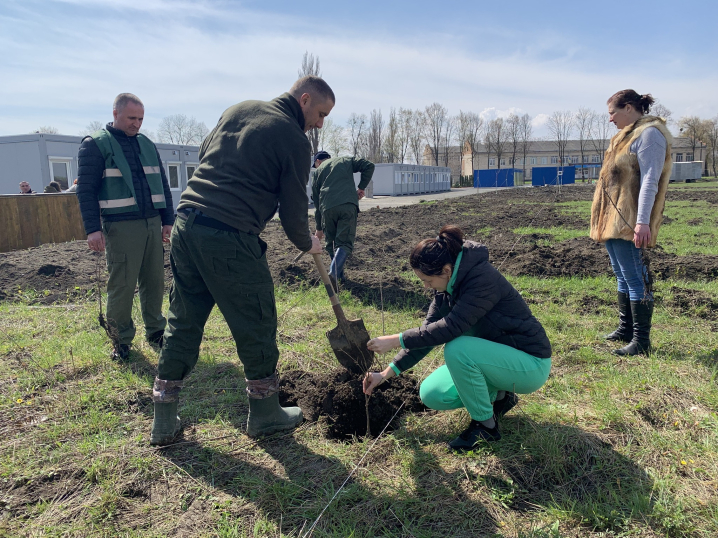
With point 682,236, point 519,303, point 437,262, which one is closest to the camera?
point 437,262

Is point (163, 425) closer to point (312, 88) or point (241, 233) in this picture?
point (241, 233)

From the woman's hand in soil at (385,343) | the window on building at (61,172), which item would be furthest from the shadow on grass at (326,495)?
the window on building at (61,172)

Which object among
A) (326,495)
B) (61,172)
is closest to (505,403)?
(326,495)

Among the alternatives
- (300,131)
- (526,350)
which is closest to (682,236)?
(526,350)

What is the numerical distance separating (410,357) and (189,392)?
5.91 ft

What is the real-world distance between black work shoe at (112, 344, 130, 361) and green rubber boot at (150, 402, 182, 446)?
1.47 m

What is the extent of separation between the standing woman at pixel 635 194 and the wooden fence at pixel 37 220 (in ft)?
35.0

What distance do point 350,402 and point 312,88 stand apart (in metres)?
1.98

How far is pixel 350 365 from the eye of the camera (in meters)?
3.47

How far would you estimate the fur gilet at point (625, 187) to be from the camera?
12.9 ft

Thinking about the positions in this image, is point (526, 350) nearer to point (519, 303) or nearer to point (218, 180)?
point (519, 303)

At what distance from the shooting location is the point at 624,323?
434 centimetres

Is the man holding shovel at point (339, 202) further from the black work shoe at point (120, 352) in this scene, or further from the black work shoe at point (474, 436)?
the black work shoe at point (474, 436)

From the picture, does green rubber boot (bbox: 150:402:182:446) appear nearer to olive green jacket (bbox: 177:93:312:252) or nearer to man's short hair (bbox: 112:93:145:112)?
olive green jacket (bbox: 177:93:312:252)
